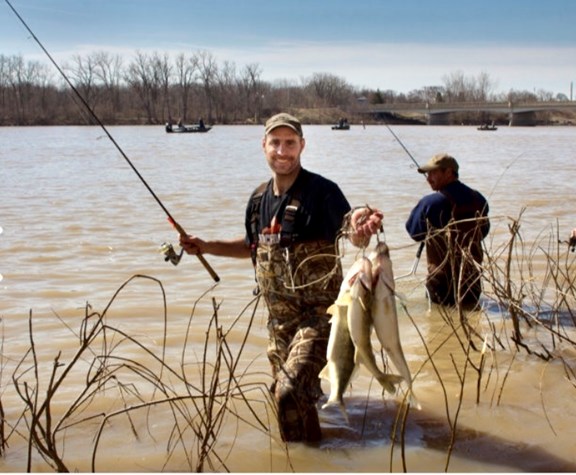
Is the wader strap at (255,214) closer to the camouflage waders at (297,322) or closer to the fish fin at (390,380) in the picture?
the camouflage waders at (297,322)

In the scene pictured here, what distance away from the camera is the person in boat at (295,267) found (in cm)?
468

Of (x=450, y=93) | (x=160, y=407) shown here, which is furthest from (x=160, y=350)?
(x=450, y=93)

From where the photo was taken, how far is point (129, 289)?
1000 centimetres

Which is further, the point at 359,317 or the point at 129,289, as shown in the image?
the point at 129,289

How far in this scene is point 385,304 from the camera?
11.9ft

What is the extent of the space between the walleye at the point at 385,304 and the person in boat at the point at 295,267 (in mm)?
953

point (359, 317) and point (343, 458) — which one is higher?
point (359, 317)

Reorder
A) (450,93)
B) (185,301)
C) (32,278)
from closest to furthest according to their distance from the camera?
(185,301) → (32,278) → (450,93)

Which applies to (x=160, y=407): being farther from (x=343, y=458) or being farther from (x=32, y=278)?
(x=32, y=278)

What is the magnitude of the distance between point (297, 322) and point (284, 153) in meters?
1.06

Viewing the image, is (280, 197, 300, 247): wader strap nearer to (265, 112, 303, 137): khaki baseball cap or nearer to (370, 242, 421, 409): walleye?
(265, 112, 303, 137): khaki baseball cap

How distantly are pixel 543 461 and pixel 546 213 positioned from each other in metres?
14.0

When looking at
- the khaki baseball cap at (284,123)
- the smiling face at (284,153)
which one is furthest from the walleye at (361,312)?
the khaki baseball cap at (284,123)

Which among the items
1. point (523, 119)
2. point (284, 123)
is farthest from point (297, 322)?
point (523, 119)
